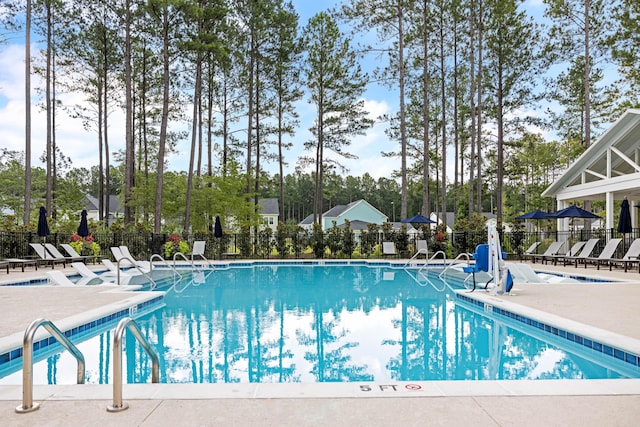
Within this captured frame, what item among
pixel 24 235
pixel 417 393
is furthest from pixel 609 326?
pixel 24 235

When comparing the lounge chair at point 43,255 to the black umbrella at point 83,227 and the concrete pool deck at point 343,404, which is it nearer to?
the black umbrella at point 83,227

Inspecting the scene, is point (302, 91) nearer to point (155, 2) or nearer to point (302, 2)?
Answer: point (302, 2)

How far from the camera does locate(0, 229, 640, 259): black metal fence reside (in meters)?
17.6

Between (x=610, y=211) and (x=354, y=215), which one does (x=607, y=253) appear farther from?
(x=354, y=215)

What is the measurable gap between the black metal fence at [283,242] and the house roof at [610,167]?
4.76 ft

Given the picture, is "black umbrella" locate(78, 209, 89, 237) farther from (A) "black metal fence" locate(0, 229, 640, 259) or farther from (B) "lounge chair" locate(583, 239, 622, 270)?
(B) "lounge chair" locate(583, 239, 622, 270)

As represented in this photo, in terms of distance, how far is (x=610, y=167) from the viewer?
49.4ft

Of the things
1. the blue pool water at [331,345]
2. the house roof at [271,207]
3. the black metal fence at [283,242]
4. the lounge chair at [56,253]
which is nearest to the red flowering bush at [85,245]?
the lounge chair at [56,253]

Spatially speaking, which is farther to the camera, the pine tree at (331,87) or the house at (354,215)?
the house at (354,215)

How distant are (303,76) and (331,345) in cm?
2122

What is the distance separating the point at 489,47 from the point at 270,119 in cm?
1164

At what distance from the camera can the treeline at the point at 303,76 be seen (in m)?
19.6

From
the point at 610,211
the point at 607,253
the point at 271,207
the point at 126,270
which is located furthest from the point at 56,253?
the point at 271,207

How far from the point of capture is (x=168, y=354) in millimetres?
5488
